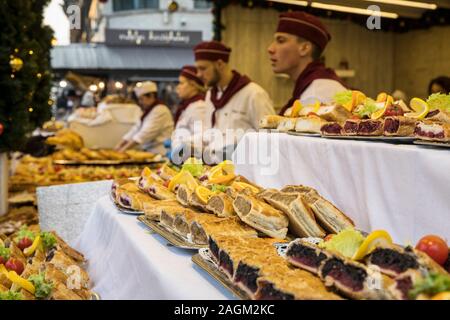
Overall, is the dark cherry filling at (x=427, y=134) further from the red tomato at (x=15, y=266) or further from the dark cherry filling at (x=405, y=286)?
the red tomato at (x=15, y=266)

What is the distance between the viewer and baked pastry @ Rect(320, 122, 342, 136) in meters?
2.59

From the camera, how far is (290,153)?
2.88 meters

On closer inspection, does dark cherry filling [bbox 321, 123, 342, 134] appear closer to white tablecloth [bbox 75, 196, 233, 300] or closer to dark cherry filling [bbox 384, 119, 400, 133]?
dark cherry filling [bbox 384, 119, 400, 133]

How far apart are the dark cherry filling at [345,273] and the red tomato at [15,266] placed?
1.80 metres

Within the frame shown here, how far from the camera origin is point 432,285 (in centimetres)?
120

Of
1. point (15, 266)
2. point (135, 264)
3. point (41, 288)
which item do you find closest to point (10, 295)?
point (41, 288)

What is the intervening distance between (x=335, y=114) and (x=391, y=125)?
668 mm

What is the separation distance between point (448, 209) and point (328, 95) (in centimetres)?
250

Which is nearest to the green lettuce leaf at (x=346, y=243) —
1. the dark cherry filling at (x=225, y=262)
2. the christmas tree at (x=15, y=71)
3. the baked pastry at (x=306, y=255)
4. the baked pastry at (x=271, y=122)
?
the baked pastry at (x=306, y=255)

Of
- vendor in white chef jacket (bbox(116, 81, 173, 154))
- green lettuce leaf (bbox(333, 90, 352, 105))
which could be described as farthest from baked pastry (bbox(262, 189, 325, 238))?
vendor in white chef jacket (bbox(116, 81, 173, 154))

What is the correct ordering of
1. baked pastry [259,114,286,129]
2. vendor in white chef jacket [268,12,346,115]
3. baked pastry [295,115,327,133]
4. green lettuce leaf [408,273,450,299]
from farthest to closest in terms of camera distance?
vendor in white chef jacket [268,12,346,115], baked pastry [259,114,286,129], baked pastry [295,115,327,133], green lettuce leaf [408,273,450,299]

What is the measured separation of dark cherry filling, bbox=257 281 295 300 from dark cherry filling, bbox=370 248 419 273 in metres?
0.25

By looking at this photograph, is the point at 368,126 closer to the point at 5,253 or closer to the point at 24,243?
the point at 5,253

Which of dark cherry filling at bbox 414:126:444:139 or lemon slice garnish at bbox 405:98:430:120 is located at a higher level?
lemon slice garnish at bbox 405:98:430:120
